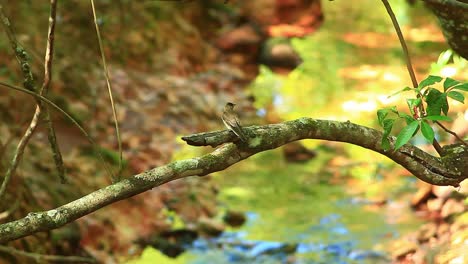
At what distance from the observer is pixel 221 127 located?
22.6 ft

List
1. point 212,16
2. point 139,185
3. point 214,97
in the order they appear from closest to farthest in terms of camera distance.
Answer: point 139,185, point 214,97, point 212,16

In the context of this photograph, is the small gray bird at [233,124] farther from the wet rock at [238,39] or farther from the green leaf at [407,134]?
the wet rock at [238,39]

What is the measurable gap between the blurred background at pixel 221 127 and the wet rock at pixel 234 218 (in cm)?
2

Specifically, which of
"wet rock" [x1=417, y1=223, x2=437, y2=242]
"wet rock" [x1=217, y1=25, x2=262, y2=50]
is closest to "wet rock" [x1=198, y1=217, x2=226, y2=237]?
"wet rock" [x1=417, y1=223, x2=437, y2=242]

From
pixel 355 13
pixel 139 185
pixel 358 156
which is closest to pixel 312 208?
pixel 358 156

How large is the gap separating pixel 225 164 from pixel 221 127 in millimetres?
4907

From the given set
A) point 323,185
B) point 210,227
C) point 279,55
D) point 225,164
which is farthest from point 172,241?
point 279,55

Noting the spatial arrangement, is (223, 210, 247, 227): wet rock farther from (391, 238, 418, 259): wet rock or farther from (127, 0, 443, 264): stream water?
(391, 238, 418, 259): wet rock

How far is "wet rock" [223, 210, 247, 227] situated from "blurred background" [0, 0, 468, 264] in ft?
0.05

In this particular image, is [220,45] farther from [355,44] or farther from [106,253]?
[106,253]

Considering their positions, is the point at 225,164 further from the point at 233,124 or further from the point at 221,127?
the point at 221,127

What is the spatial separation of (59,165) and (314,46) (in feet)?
25.7

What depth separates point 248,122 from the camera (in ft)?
23.4

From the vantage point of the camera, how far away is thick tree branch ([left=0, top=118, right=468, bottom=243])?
169 centimetres
